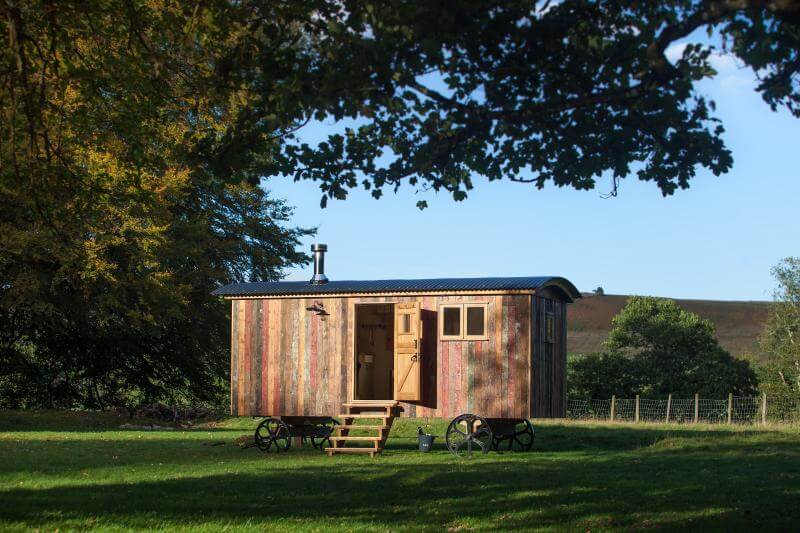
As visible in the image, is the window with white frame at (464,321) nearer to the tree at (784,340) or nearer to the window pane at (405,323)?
the window pane at (405,323)

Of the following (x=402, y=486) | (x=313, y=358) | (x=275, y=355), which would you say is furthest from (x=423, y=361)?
(x=402, y=486)

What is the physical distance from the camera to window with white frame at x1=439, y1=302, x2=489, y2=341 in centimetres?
1856

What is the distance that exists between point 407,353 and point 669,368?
760 inches

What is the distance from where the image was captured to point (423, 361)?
1897 centimetres

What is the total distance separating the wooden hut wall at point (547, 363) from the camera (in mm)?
18484

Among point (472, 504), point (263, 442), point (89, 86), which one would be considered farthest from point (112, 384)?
point (472, 504)

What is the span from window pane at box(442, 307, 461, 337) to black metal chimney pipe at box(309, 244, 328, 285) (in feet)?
8.73

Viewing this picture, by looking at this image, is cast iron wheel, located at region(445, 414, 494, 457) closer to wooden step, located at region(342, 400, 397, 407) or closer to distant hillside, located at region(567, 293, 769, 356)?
wooden step, located at region(342, 400, 397, 407)

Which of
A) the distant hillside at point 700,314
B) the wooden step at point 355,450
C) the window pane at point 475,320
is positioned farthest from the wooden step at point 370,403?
the distant hillside at point 700,314

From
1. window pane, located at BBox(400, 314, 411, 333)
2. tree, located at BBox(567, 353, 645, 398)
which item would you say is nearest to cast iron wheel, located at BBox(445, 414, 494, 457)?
window pane, located at BBox(400, 314, 411, 333)

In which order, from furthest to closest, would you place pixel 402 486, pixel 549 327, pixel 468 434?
pixel 549 327 < pixel 468 434 < pixel 402 486

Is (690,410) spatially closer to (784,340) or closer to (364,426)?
(784,340)

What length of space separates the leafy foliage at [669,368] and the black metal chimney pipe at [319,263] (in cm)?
1681

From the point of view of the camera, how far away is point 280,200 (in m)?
33.6
